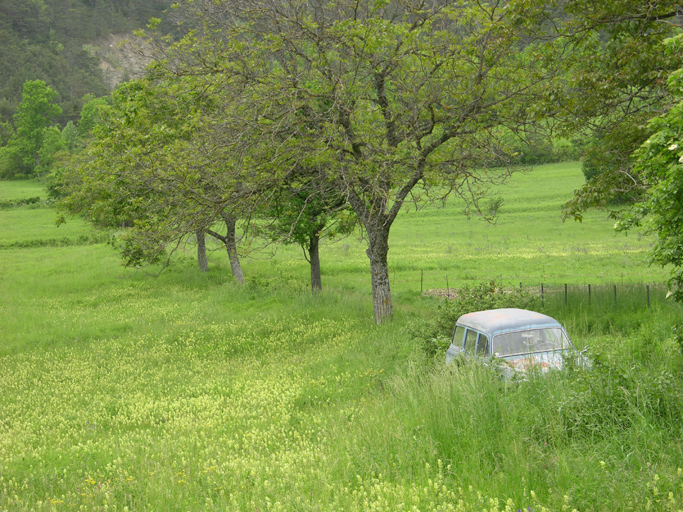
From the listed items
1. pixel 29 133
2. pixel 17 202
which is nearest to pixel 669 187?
pixel 17 202

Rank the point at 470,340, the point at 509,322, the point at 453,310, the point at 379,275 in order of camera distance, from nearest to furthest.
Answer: the point at 509,322 → the point at 470,340 → the point at 453,310 → the point at 379,275

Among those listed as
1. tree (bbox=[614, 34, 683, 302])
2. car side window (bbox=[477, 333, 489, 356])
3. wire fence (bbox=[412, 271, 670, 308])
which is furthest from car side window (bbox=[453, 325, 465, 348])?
tree (bbox=[614, 34, 683, 302])

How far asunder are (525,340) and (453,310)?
2.56 metres

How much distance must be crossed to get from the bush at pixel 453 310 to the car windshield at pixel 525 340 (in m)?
1.17

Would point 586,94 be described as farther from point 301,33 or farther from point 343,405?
point 343,405

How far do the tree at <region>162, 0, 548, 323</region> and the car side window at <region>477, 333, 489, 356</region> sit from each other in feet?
13.9

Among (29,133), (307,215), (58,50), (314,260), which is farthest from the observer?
(58,50)

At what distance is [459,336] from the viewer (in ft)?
30.7

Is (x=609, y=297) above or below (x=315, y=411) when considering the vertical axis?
above

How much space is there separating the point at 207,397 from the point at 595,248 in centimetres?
3214

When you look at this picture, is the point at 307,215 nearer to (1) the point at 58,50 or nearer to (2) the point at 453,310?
(2) the point at 453,310

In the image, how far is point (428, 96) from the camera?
12625mm

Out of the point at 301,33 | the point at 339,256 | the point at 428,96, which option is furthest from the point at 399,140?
the point at 339,256

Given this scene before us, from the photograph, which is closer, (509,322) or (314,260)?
(509,322)
